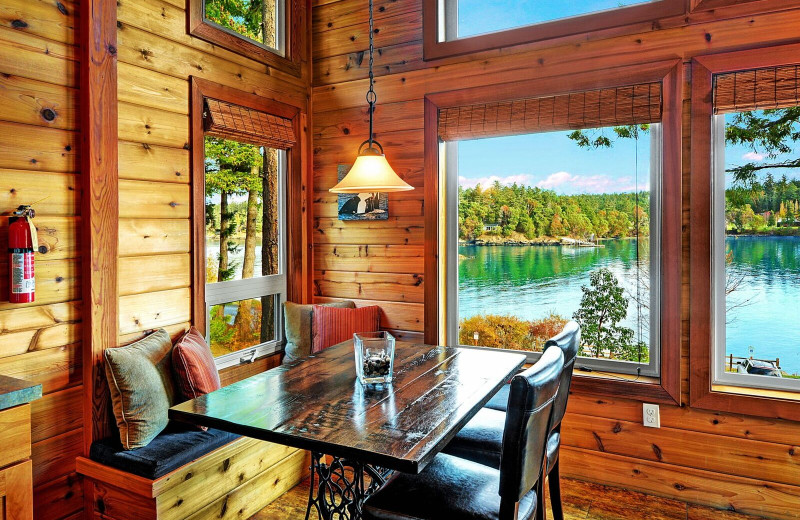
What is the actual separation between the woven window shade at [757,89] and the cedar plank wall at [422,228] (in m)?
0.14

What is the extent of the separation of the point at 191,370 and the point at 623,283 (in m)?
2.24

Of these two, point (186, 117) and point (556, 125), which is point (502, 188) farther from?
point (186, 117)

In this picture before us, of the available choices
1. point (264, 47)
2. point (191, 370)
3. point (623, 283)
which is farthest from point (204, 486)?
point (264, 47)

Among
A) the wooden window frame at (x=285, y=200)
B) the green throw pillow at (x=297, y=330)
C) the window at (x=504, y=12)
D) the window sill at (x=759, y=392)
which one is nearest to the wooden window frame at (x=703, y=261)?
the window sill at (x=759, y=392)

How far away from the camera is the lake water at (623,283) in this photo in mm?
2514

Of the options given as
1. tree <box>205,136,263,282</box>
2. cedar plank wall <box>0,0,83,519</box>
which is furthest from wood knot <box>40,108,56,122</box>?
tree <box>205,136,263,282</box>

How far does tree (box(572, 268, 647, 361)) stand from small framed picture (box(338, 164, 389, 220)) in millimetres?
1311

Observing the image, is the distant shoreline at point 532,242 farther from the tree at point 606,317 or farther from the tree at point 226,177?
the tree at point 226,177

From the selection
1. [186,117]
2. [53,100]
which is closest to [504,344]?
[186,117]

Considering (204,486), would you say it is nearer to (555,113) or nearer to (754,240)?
(555,113)

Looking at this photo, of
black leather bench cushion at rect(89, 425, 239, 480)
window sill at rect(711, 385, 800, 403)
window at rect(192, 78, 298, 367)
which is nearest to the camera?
black leather bench cushion at rect(89, 425, 239, 480)

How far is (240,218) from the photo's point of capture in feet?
9.82

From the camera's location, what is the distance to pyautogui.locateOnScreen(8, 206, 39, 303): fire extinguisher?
75.4 inches

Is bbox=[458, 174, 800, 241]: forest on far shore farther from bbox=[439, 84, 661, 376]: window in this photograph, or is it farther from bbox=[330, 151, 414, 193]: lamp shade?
bbox=[330, 151, 414, 193]: lamp shade
